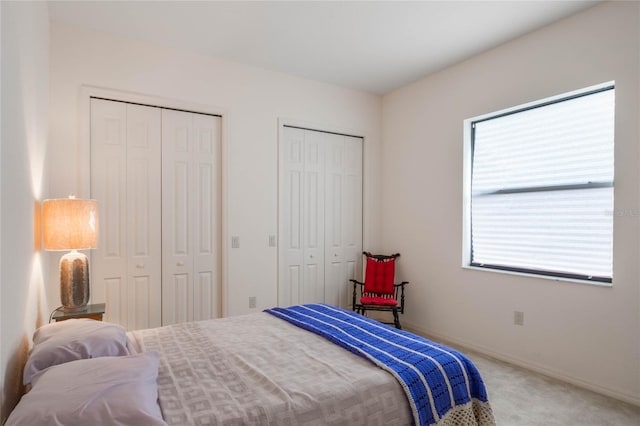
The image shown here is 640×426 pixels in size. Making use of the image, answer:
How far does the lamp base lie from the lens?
251 cm

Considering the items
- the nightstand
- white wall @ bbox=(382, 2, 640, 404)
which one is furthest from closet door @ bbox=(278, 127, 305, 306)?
the nightstand

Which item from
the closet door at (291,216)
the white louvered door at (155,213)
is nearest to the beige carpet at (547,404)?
the closet door at (291,216)

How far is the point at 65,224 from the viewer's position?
2.31 metres

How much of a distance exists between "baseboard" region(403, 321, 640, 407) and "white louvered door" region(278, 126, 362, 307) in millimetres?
1170

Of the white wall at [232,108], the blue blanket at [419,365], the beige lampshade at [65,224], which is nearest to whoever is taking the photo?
the blue blanket at [419,365]

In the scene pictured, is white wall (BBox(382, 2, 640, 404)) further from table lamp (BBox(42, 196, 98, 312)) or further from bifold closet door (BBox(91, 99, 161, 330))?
table lamp (BBox(42, 196, 98, 312))

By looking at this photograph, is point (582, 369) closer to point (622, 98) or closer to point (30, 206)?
point (622, 98)

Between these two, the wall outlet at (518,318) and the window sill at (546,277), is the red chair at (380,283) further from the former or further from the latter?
the wall outlet at (518,318)

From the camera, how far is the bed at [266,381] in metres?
1.20

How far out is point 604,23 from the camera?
2.72 metres

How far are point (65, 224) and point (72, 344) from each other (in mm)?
1035

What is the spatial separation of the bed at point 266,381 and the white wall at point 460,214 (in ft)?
5.14

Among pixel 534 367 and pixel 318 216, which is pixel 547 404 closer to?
pixel 534 367

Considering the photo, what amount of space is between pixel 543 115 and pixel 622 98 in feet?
2.01
